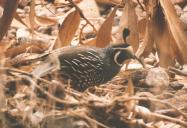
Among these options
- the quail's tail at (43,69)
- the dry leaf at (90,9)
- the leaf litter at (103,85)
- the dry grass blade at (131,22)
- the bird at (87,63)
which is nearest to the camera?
the leaf litter at (103,85)

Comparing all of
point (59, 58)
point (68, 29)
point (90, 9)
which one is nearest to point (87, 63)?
point (59, 58)

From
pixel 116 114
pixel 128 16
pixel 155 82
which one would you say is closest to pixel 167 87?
pixel 155 82

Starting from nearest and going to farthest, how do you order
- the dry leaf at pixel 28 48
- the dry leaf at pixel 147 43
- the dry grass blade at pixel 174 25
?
the dry grass blade at pixel 174 25 < the dry leaf at pixel 147 43 < the dry leaf at pixel 28 48

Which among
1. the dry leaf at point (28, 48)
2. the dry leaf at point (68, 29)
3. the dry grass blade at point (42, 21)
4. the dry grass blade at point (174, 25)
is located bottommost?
the dry leaf at point (28, 48)

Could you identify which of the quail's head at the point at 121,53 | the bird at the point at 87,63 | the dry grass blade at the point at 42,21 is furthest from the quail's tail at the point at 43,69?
the dry grass blade at the point at 42,21

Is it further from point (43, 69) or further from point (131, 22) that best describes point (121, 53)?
point (43, 69)

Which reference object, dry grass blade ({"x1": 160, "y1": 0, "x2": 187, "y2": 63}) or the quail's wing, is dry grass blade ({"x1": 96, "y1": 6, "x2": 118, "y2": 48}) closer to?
the quail's wing

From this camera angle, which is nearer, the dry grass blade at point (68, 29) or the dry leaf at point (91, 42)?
the dry grass blade at point (68, 29)

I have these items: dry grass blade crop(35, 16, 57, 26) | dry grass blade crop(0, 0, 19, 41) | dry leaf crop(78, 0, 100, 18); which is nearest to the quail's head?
dry grass blade crop(0, 0, 19, 41)

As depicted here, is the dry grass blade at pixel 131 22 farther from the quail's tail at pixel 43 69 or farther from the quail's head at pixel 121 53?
the quail's tail at pixel 43 69

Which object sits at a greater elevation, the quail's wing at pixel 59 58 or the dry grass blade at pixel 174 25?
the dry grass blade at pixel 174 25
